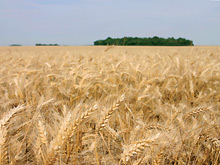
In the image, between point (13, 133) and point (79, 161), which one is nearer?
point (79, 161)

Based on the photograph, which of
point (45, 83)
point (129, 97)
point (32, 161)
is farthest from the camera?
point (45, 83)

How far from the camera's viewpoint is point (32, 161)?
39.4 inches

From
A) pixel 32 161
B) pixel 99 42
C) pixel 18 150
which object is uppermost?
pixel 99 42

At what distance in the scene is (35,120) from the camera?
3.80 feet

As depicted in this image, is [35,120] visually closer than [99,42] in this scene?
Yes

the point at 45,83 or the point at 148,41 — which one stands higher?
the point at 148,41

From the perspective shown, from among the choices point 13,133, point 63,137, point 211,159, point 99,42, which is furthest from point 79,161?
point 99,42

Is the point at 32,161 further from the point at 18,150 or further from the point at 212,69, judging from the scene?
the point at 212,69

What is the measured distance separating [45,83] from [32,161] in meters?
1.35

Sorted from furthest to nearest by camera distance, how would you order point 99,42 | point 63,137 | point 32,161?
point 99,42, point 32,161, point 63,137

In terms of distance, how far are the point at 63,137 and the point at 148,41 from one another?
43395 millimetres

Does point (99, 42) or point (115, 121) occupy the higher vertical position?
point (99, 42)

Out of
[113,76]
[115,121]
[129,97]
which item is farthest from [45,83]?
[115,121]

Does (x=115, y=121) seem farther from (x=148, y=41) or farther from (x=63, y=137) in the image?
(x=148, y=41)
